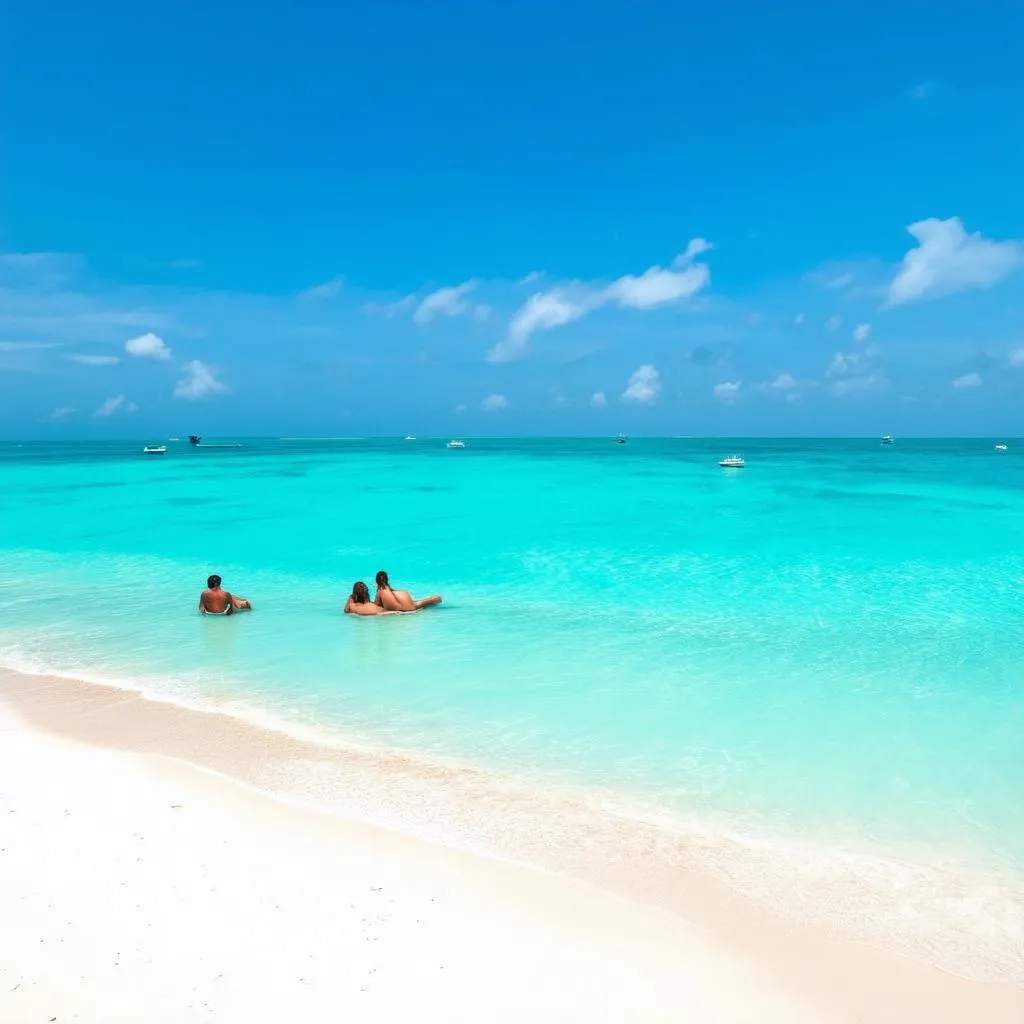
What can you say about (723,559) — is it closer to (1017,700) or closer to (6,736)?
(1017,700)

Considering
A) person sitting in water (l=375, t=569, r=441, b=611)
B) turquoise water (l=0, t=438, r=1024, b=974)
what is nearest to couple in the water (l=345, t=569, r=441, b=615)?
person sitting in water (l=375, t=569, r=441, b=611)

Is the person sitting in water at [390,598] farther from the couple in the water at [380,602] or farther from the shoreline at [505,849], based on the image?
the shoreline at [505,849]

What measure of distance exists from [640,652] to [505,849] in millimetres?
5313

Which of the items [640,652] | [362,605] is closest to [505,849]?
[640,652]

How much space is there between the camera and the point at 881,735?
709cm

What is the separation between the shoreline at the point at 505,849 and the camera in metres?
3.66

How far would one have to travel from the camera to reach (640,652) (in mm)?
9930

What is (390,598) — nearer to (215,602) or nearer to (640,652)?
(215,602)

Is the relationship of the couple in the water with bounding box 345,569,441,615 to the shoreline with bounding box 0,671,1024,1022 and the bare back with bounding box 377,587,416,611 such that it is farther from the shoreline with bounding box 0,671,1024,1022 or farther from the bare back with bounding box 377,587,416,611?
the shoreline with bounding box 0,671,1024,1022

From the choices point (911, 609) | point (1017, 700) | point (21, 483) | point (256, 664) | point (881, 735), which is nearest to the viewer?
point (881, 735)

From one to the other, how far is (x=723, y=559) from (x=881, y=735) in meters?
10.9

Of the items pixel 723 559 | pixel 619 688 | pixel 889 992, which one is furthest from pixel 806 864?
pixel 723 559

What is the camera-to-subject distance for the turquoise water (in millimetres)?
6039

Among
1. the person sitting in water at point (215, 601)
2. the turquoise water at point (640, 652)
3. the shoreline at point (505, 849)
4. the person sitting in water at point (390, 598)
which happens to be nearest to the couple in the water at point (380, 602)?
the person sitting in water at point (390, 598)
